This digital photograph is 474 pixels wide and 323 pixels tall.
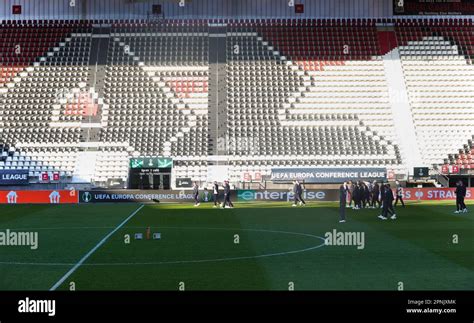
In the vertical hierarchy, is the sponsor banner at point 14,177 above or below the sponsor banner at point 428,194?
above

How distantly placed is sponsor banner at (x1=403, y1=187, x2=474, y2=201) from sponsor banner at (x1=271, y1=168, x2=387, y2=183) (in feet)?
12.5

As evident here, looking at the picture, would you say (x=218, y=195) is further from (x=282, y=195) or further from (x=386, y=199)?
(x=386, y=199)

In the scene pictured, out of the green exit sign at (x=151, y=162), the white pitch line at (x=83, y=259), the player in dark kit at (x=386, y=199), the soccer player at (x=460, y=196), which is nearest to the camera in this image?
the white pitch line at (x=83, y=259)

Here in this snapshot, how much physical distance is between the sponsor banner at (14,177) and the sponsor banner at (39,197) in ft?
22.4

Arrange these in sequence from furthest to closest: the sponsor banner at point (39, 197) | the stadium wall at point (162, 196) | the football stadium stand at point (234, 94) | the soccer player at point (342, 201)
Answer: the football stadium stand at point (234, 94) → the stadium wall at point (162, 196) → the sponsor banner at point (39, 197) → the soccer player at point (342, 201)

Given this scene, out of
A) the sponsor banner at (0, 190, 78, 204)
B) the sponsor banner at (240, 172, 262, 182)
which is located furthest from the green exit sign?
the sponsor banner at (0, 190, 78, 204)

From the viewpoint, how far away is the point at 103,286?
15.9 meters

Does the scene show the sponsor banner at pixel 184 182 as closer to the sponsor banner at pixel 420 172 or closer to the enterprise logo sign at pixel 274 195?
the enterprise logo sign at pixel 274 195

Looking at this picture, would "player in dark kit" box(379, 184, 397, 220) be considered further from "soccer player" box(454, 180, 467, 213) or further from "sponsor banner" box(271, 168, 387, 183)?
"sponsor banner" box(271, 168, 387, 183)

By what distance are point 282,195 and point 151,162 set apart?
11590 mm

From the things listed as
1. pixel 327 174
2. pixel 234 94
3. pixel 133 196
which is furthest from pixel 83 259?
pixel 234 94

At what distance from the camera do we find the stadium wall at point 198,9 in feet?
240

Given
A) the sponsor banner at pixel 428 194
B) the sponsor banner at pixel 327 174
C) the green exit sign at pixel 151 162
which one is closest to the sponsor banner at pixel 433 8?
the sponsor banner at pixel 327 174

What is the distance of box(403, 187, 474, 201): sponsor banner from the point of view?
177 ft
